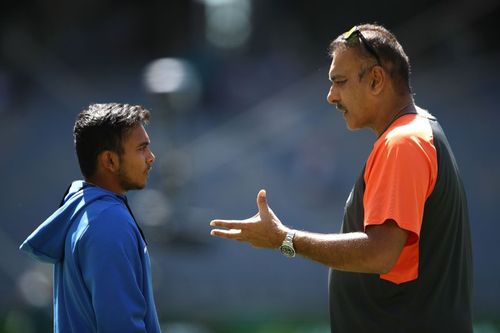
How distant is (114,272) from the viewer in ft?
9.28

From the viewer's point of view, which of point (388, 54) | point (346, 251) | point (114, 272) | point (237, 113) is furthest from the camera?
point (237, 113)

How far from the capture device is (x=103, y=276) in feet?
9.25

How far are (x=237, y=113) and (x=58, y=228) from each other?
32.5 ft

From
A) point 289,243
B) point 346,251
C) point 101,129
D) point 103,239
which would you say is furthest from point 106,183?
point 346,251

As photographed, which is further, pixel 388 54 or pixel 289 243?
pixel 388 54

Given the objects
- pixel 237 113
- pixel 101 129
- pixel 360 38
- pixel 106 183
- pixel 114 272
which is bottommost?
pixel 114 272

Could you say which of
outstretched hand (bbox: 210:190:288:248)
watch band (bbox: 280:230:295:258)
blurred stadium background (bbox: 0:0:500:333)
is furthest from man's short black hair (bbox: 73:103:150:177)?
blurred stadium background (bbox: 0:0:500:333)

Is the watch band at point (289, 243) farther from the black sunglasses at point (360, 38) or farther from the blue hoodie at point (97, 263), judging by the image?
the black sunglasses at point (360, 38)

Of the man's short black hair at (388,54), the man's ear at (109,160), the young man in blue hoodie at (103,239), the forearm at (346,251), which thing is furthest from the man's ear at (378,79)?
the man's ear at (109,160)

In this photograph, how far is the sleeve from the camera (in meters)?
2.80

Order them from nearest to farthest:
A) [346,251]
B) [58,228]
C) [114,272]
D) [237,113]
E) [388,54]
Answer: [114,272] → [346,251] → [58,228] → [388,54] → [237,113]

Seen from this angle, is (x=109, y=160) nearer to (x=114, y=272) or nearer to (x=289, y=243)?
(x=114, y=272)

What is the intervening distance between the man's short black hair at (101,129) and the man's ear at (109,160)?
13 mm

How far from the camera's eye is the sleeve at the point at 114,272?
2.80m
